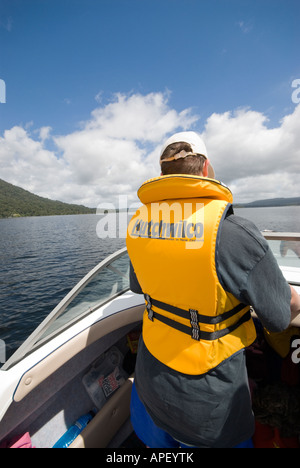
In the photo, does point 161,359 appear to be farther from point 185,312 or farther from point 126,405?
point 126,405

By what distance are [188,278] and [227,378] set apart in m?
0.50

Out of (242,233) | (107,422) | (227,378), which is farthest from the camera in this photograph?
(107,422)

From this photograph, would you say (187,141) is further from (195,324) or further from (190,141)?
(195,324)

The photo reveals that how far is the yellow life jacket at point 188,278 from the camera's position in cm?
93

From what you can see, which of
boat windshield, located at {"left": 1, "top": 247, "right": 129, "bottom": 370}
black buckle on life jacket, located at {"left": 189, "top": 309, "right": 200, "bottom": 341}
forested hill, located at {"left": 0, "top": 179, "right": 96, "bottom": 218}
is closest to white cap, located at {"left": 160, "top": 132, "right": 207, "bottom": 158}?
black buckle on life jacket, located at {"left": 189, "top": 309, "right": 200, "bottom": 341}

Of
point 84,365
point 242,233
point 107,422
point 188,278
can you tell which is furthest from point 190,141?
point 107,422

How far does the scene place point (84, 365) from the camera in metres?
2.35

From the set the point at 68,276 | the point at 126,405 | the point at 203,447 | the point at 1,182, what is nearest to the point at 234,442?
the point at 203,447

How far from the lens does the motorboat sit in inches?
65.4

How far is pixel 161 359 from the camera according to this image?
3.55 feet

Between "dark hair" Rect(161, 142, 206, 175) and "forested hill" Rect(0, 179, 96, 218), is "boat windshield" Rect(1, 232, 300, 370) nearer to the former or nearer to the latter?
"dark hair" Rect(161, 142, 206, 175)

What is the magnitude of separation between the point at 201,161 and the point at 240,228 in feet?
1.33

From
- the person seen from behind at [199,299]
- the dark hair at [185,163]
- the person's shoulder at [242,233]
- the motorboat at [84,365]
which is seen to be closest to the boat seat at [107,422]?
the motorboat at [84,365]

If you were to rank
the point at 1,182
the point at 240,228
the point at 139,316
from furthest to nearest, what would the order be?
the point at 1,182 < the point at 139,316 < the point at 240,228
